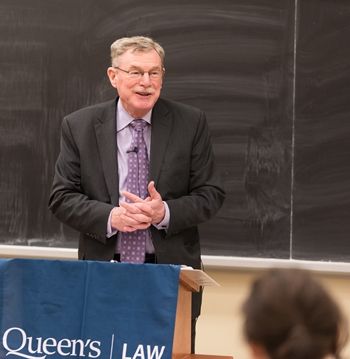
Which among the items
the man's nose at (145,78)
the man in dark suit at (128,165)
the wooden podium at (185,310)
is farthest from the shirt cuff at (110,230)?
the man's nose at (145,78)

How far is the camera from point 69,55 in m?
5.21

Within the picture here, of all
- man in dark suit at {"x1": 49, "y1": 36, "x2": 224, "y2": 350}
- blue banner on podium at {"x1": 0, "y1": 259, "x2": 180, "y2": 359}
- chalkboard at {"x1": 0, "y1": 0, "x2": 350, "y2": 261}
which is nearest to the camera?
blue banner on podium at {"x1": 0, "y1": 259, "x2": 180, "y2": 359}

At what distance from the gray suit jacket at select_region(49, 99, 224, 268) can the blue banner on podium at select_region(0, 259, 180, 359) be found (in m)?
0.55

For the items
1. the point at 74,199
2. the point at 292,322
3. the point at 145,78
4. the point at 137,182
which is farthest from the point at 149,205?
the point at 292,322

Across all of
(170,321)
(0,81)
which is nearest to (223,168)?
(0,81)

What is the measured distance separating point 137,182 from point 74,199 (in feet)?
1.03

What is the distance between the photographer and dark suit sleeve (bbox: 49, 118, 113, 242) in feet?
12.9

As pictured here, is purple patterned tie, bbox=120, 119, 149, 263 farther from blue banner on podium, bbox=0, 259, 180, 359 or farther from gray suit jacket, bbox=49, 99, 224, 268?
blue banner on podium, bbox=0, 259, 180, 359

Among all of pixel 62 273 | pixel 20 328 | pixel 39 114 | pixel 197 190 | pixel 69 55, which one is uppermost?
pixel 69 55

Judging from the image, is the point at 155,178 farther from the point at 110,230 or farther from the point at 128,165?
the point at 110,230

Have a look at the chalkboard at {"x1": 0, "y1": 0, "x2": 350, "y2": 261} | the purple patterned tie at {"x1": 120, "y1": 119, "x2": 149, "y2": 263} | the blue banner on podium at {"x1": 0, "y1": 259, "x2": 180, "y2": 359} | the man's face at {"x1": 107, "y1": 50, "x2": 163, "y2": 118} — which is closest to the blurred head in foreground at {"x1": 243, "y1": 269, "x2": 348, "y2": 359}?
the blue banner on podium at {"x1": 0, "y1": 259, "x2": 180, "y2": 359}

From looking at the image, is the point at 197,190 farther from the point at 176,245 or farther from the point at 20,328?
the point at 20,328

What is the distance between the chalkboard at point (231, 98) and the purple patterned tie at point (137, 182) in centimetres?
100

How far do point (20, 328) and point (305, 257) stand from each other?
2.19m
